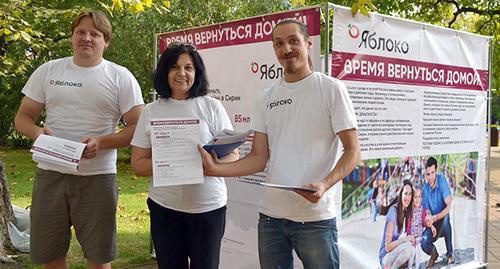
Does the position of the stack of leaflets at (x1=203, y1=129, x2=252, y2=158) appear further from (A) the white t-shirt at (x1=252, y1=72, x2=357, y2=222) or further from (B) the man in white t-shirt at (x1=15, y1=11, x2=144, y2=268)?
(B) the man in white t-shirt at (x1=15, y1=11, x2=144, y2=268)

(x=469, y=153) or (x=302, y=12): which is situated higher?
(x=302, y=12)

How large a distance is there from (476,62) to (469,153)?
92 cm

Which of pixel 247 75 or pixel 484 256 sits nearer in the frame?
pixel 247 75

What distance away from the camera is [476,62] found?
5.27m

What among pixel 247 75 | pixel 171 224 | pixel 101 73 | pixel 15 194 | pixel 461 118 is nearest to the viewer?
pixel 171 224

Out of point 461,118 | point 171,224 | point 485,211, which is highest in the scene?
point 461,118

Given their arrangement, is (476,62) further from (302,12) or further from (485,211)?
(302,12)

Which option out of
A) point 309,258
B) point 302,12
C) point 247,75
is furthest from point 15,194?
point 309,258

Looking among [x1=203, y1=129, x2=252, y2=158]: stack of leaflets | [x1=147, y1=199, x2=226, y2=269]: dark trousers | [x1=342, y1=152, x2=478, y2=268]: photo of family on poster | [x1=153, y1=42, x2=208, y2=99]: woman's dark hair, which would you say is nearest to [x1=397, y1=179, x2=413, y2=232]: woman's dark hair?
[x1=342, y1=152, x2=478, y2=268]: photo of family on poster

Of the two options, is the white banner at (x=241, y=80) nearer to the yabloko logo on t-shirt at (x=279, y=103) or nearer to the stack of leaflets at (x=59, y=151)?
the yabloko logo on t-shirt at (x=279, y=103)

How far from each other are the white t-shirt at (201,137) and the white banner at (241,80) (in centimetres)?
131

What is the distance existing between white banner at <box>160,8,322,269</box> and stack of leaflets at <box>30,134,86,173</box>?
5.64 ft

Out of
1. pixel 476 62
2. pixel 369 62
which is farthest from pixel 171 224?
pixel 476 62

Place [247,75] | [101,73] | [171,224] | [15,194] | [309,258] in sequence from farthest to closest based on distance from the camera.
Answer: [15,194]
[247,75]
[101,73]
[171,224]
[309,258]
